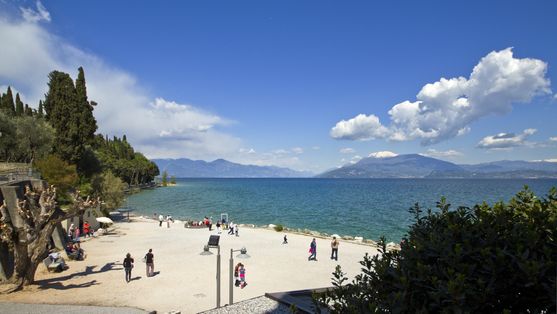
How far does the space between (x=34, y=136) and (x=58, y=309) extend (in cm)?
3862

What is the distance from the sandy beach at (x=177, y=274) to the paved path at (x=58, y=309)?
68 centimetres

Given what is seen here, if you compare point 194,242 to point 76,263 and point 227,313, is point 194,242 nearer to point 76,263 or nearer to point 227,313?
point 76,263

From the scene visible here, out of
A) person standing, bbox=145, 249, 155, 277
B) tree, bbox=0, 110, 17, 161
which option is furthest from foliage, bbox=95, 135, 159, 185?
person standing, bbox=145, 249, 155, 277

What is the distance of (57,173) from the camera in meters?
35.1

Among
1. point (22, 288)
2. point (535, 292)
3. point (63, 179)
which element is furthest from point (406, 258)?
point (63, 179)

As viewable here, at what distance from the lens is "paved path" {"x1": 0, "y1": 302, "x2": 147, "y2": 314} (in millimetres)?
13562

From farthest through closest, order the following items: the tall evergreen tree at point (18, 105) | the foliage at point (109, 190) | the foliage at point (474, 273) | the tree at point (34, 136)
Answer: the tall evergreen tree at point (18, 105) < the foliage at point (109, 190) < the tree at point (34, 136) < the foliage at point (474, 273)

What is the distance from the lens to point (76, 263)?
21734 millimetres

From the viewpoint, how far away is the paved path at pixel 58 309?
1356cm

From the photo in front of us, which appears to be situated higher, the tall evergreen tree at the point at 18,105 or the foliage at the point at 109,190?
the tall evergreen tree at the point at 18,105

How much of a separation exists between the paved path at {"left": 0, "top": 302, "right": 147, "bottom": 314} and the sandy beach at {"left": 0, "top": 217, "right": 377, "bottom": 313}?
680 millimetres

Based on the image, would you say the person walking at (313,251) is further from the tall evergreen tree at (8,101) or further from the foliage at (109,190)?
the tall evergreen tree at (8,101)

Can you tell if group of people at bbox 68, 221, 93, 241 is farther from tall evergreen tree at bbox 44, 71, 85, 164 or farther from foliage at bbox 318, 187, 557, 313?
foliage at bbox 318, 187, 557, 313

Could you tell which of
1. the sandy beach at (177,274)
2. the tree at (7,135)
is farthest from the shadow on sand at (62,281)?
the tree at (7,135)
